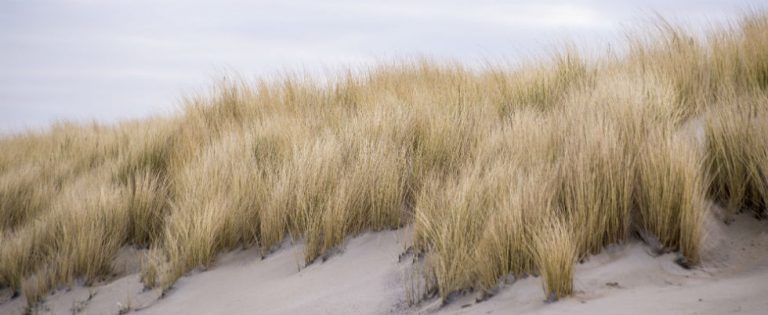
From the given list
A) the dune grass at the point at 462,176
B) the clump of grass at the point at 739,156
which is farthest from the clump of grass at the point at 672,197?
the clump of grass at the point at 739,156

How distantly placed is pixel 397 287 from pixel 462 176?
2.49 ft

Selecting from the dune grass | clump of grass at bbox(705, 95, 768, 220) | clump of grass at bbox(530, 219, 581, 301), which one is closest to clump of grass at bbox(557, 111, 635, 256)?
the dune grass

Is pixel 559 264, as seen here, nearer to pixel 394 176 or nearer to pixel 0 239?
pixel 394 176

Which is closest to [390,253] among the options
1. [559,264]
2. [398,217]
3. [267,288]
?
[398,217]

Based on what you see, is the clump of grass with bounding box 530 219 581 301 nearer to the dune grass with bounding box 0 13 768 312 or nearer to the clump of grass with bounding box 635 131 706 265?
the dune grass with bounding box 0 13 768 312

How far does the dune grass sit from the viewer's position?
2.82 metres

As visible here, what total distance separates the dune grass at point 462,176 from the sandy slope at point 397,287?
0.09 m

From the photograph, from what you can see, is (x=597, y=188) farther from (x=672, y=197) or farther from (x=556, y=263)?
(x=556, y=263)

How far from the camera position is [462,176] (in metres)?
3.46

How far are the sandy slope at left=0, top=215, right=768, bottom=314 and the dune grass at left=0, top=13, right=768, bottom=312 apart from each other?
91mm

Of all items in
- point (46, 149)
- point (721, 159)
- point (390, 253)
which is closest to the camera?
point (721, 159)

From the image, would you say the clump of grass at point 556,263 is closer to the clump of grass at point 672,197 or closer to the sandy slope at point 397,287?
the sandy slope at point 397,287

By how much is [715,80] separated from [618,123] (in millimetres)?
1463

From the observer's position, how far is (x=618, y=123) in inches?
137
